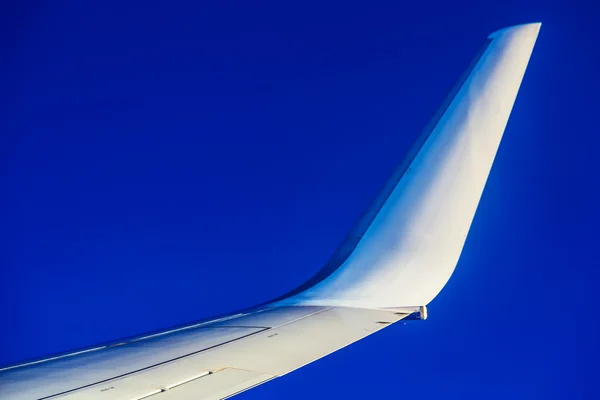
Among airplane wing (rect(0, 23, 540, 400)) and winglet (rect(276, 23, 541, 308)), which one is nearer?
airplane wing (rect(0, 23, 540, 400))

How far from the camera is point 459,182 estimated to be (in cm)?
80

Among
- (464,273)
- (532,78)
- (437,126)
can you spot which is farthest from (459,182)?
(532,78)

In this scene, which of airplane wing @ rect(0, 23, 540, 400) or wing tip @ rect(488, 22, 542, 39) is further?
wing tip @ rect(488, 22, 542, 39)

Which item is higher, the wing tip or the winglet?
the wing tip

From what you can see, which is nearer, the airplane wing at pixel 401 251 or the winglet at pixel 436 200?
the airplane wing at pixel 401 251

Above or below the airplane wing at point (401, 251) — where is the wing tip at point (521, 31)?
above

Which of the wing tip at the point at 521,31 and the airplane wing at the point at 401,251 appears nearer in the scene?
the airplane wing at the point at 401,251

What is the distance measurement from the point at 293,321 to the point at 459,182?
13.5 inches

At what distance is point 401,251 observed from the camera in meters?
0.81

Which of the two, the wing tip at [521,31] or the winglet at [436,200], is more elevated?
the wing tip at [521,31]

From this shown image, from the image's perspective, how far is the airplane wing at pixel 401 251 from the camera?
2.27 ft

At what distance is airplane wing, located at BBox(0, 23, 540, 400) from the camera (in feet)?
2.27

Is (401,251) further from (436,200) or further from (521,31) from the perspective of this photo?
(521,31)

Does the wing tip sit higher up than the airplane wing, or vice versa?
the wing tip
